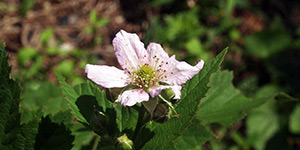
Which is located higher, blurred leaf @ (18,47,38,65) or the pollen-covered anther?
blurred leaf @ (18,47,38,65)

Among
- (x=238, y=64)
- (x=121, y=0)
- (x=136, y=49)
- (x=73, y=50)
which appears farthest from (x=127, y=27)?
→ (x=136, y=49)

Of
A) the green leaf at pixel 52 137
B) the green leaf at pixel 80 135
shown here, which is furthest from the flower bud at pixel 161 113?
the green leaf at pixel 80 135

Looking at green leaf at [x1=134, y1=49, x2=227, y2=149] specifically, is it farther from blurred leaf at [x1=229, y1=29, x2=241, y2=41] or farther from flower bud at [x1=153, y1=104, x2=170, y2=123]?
blurred leaf at [x1=229, y1=29, x2=241, y2=41]

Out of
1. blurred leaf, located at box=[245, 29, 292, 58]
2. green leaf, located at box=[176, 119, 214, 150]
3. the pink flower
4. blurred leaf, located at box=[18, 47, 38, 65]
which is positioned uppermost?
blurred leaf, located at box=[18, 47, 38, 65]

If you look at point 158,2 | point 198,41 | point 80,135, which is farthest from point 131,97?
point 158,2

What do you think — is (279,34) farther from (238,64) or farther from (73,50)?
(73,50)

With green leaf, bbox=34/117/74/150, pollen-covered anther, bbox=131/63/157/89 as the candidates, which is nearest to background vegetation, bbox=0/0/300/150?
pollen-covered anther, bbox=131/63/157/89

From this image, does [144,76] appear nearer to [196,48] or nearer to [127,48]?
[127,48]
